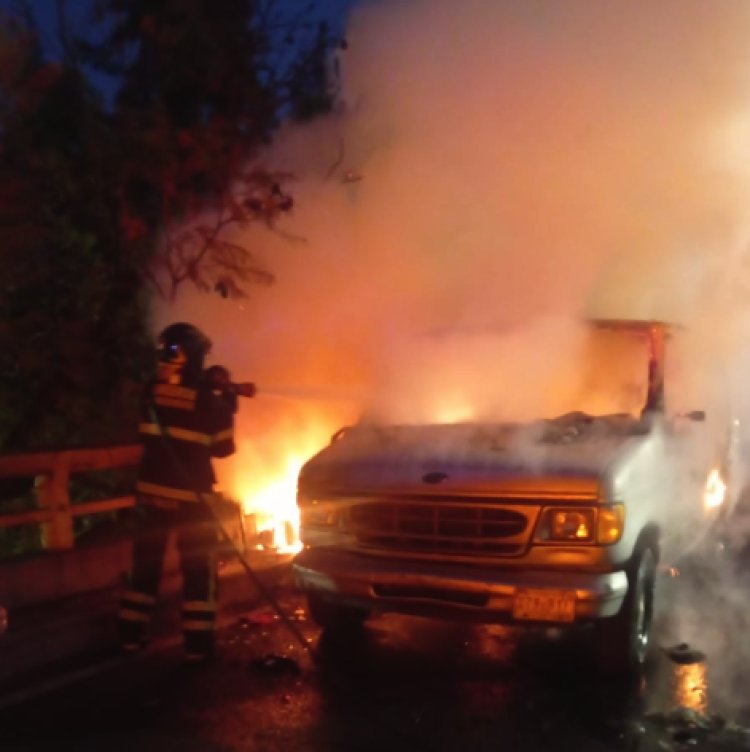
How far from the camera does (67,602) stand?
6340mm

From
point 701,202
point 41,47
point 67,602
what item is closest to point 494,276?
point 701,202

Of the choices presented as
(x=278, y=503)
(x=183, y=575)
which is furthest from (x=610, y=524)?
(x=278, y=503)

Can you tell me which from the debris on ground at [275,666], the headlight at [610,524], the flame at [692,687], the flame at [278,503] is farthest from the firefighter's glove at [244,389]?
the flame at [692,687]

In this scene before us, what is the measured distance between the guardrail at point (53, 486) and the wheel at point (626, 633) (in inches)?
125

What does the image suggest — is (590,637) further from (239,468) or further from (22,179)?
(22,179)

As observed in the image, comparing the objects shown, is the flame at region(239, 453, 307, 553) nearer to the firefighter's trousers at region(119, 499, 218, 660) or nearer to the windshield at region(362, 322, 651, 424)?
the windshield at region(362, 322, 651, 424)

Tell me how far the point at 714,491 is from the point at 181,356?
12.9ft

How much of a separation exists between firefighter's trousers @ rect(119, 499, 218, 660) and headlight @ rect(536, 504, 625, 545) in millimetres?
1726

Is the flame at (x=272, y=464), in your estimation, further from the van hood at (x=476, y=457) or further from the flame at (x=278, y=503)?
the van hood at (x=476, y=457)

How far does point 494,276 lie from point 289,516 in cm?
245

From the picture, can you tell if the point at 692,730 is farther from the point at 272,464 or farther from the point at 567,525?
the point at 272,464

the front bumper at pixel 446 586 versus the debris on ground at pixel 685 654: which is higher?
the front bumper at pixel 446 586

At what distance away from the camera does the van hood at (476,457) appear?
5336mm

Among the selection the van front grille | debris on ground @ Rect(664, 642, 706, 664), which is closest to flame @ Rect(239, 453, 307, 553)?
the van front grille
